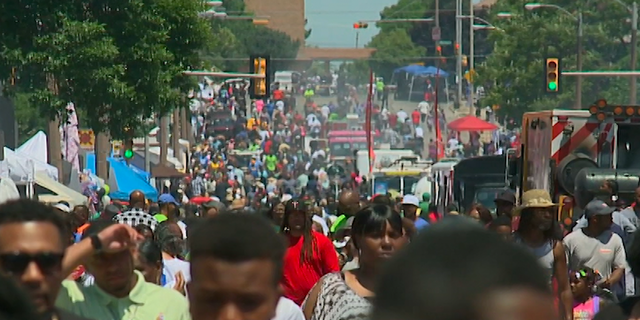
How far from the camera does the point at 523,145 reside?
A: 20.2 meters

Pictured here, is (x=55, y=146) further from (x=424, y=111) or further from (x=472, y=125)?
(x=424, y=111)

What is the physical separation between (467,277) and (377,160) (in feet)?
176

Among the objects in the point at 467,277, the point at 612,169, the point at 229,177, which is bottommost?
the point at 229,177

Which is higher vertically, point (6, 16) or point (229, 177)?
point (6, 16)

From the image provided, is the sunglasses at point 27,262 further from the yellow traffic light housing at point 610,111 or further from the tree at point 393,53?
the tree at point 393,53

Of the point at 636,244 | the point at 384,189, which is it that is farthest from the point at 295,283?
the point at 384,189

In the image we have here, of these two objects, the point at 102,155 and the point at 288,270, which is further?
the point at 102,155

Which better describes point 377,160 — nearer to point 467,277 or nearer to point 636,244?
point 636,244

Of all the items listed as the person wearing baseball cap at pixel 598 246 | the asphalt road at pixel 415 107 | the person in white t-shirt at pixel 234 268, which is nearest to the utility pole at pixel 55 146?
the person wearing baseball cap at pixel 598 246

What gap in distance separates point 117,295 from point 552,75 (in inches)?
1251

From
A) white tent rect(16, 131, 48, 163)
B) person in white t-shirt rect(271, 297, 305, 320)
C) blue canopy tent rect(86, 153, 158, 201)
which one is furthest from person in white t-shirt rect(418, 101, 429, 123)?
person in white t-shirt rect(271, 297, 305, 320)

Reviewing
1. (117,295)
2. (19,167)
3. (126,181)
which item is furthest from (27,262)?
(126,181)

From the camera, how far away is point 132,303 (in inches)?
220

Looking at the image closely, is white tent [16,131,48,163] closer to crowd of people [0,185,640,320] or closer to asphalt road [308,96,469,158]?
Result: crowd of people [0,185,640,320]
